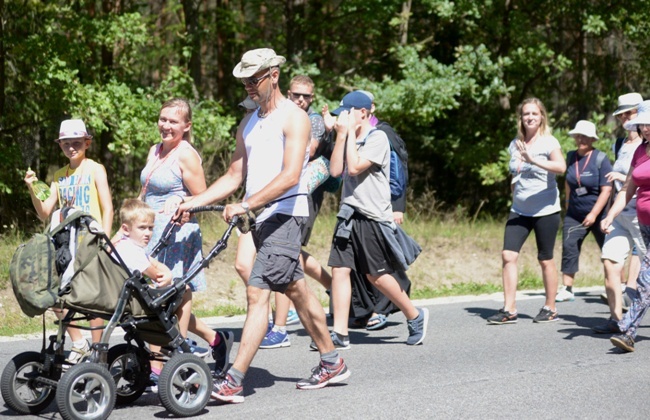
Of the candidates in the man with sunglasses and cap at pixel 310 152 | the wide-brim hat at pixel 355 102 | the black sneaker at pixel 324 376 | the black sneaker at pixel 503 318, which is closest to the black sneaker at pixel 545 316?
the black sneaker at pixel 503 318

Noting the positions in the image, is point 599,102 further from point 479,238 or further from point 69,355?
point 69,355

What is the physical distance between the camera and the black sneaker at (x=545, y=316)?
9.02m

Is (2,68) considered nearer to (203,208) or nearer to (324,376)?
(203,208)

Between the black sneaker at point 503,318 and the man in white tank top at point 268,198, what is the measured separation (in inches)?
129

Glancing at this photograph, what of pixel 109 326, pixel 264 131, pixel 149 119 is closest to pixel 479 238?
pixel 149 119

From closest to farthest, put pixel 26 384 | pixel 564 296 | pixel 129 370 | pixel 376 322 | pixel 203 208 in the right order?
pixel 26 384, pixel 129 370, pixel 203 208, pixel 376 322, pixel 564 296

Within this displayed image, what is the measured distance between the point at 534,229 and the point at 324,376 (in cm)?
333

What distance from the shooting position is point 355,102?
7672mm

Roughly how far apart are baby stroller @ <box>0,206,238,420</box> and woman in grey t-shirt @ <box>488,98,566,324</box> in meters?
3.90

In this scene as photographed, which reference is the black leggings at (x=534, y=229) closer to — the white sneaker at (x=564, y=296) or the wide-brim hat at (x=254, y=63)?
the white sneaker at (x=564, y=296)

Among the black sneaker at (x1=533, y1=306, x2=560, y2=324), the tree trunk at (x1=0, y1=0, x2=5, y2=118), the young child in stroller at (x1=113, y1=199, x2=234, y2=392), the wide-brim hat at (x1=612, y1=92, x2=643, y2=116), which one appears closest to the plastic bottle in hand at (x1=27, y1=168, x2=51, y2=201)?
the young child in stroller at (x1=113, y1=199, x2=234, y2=392)

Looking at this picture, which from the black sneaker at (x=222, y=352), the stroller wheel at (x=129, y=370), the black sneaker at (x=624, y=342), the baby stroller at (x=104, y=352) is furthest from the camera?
the black sneaker at (x=624, y=342)

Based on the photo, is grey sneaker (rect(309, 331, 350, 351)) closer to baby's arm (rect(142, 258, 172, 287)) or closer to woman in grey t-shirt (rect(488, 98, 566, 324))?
woman in grey t-shirt (rect(488, 98, 566, 324))

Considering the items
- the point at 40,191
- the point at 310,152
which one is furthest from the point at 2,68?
the point at 310,152
